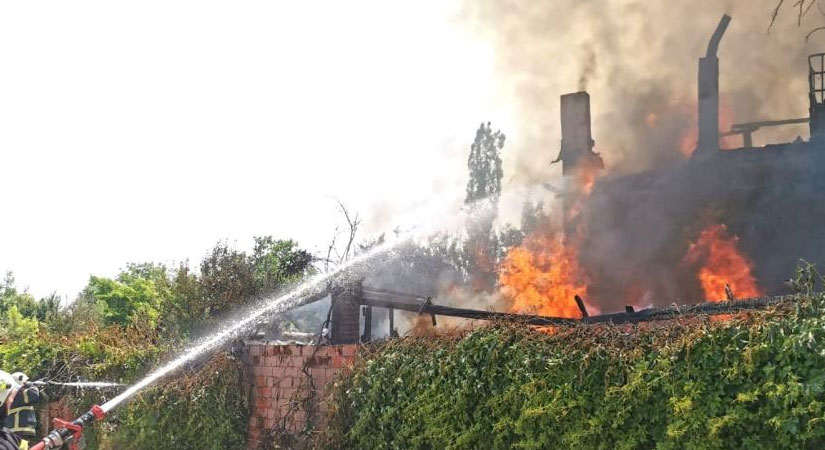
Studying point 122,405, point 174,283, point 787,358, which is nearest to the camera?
point 787,358

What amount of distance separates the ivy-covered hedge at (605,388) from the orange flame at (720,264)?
1158 centimetres

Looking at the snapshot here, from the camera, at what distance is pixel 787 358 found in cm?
430

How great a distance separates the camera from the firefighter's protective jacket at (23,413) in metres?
6.82

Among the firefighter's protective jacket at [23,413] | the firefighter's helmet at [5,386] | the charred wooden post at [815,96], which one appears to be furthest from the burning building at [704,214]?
the firefighter's helmet at [5,386]

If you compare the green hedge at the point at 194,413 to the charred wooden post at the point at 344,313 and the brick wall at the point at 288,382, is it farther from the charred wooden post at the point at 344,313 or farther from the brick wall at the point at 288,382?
the charred wooden post at the point at 344,313

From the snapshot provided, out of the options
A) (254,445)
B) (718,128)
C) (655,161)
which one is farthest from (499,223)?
(254,445)

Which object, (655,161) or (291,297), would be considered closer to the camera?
(291,297)

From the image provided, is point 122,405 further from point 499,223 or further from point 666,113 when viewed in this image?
point 499,223

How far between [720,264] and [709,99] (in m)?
3.69

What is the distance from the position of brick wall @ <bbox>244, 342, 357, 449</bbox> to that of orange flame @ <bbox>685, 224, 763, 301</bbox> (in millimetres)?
10939

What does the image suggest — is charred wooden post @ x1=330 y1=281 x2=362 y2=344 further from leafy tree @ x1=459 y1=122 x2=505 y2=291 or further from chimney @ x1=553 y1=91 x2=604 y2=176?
leafy tree @ x1=459 y1=122 x2=505 y2=291

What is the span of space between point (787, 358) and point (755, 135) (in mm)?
15505

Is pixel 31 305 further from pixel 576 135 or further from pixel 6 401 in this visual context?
pixel 6 401

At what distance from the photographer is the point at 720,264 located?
16.7m
